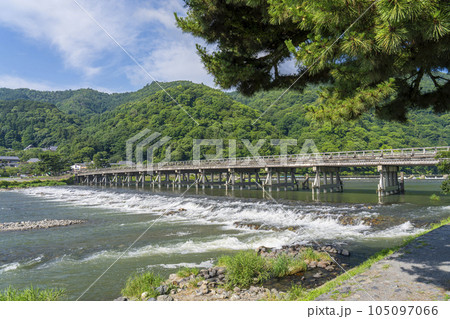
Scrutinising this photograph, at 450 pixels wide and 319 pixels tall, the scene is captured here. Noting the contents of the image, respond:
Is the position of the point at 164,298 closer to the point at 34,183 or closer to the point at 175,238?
the point at 175,238

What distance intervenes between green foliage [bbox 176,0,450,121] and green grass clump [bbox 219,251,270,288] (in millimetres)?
4070

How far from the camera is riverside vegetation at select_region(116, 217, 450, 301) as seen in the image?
6.15 meters

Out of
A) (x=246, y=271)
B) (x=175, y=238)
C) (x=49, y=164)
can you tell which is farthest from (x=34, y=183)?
(x=246, y=271)

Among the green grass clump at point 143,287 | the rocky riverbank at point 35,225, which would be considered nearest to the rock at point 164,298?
the green grass clump at point 143,287

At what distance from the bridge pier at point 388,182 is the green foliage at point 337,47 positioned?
66.7 ft

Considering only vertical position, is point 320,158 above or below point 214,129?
below

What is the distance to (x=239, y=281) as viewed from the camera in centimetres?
680

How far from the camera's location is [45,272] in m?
9.30

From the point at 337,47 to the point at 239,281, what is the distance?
548 centimetres

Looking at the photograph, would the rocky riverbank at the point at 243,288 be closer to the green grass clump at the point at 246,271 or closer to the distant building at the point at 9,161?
the green grass clump at the point at 246,271

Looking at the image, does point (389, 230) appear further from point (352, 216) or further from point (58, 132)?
point (58, 132)

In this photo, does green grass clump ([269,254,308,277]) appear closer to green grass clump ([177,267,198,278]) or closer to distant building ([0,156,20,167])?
green grass clump ([177,267,198,278])

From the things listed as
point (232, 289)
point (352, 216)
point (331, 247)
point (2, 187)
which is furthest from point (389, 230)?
point (2, 187)

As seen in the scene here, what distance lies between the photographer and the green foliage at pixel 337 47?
370 centimetres
